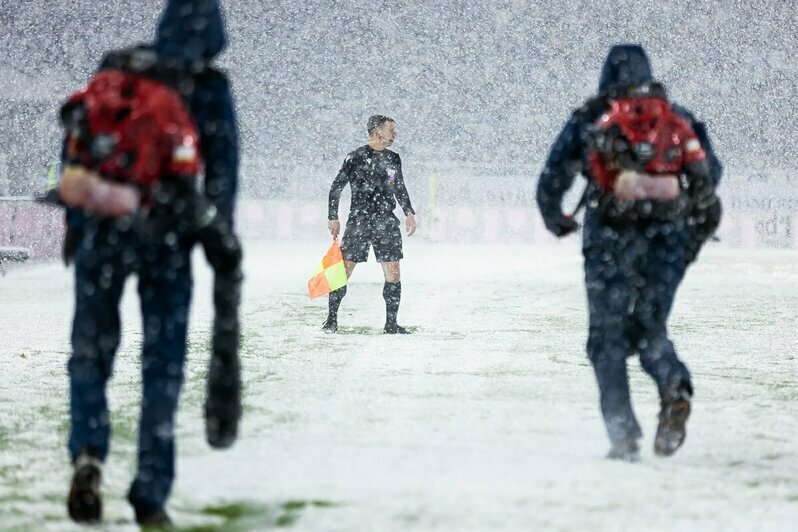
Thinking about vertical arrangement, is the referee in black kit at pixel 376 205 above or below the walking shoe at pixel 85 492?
above

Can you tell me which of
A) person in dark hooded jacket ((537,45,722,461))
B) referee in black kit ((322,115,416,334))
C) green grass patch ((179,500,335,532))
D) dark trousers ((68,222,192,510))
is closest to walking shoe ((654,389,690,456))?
person in dark hooded jacket ((537,45,722,461))

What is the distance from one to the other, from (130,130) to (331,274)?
257 inches

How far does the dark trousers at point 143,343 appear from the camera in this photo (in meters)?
3.29

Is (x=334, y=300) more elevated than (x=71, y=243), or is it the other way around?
(x=71, y=243)

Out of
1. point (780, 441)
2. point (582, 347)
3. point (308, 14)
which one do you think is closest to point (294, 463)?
point (780, 441)

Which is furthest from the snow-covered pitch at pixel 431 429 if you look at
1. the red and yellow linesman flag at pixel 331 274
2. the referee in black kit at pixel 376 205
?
the referee in black kit at pixel 376 205

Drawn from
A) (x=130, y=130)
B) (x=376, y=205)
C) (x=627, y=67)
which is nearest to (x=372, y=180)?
(x=376, y=205)

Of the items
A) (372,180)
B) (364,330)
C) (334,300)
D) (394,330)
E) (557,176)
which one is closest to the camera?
(557,176)

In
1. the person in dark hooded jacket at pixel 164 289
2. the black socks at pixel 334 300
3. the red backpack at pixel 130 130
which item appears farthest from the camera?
the black socks at pixel 334 300

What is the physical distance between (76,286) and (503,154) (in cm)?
4672

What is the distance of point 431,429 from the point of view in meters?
5.12

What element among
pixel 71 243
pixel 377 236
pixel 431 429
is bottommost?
pixel 431 429

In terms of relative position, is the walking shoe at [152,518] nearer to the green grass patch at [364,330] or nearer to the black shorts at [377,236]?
the black shorts at [377,236]

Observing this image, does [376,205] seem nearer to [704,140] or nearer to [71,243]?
[704,140]
